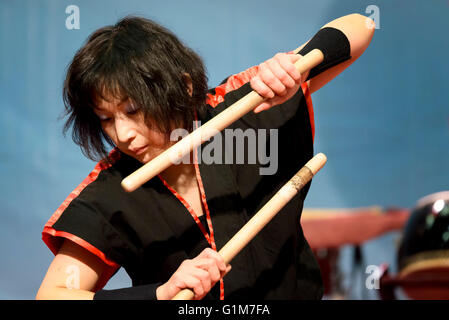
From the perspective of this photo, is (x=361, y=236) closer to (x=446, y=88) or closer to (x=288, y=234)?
(x=446, y=88)

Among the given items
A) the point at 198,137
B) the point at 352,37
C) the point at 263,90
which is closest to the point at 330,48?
the point at 352,37

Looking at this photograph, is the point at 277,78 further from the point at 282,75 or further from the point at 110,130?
the point at 110,130

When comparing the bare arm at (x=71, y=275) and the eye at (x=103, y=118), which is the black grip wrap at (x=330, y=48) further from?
the bare arm at (x=71, y=275)

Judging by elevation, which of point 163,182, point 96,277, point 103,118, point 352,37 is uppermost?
point 352,37

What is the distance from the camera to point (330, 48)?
0.86 meters

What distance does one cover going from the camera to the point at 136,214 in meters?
0.83

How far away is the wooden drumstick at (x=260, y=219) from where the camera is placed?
69 cm

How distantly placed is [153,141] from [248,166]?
7.2 inches

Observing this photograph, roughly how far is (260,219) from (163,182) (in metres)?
0.21

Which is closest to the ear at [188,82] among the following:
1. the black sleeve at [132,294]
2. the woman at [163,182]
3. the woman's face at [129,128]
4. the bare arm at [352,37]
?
the woman at [163,182]

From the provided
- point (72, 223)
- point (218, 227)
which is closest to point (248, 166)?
point (218, 227)

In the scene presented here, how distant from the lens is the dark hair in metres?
0.77

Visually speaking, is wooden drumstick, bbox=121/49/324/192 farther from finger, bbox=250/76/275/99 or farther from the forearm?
the forearm

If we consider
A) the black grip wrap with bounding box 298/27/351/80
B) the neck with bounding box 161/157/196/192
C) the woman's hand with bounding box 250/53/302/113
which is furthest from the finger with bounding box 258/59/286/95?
the neck with bounding box 161/157/196/192
